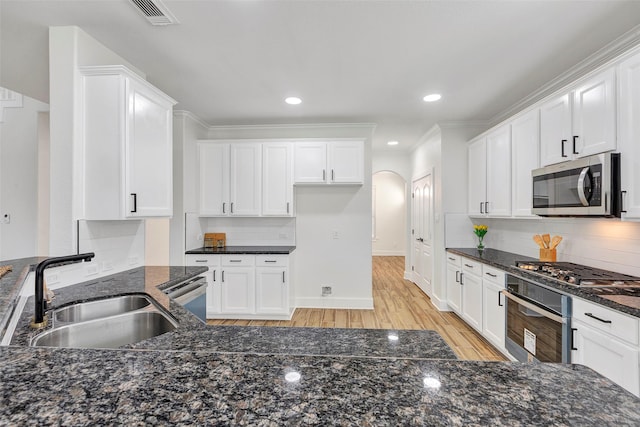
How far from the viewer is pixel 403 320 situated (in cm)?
392

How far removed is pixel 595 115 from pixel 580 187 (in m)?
0.51

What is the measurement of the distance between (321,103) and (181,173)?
2.03 metres

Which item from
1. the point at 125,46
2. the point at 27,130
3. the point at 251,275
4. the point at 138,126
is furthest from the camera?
the point at 251,275

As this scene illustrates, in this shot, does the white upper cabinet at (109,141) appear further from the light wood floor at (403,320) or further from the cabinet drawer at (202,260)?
the light wood floor at (403,320)

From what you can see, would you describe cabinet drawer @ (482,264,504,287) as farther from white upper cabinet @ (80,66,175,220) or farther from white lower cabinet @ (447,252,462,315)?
white upper cabinet @ (80,66,175,220)

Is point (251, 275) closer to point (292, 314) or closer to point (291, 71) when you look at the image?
point (292, 314)

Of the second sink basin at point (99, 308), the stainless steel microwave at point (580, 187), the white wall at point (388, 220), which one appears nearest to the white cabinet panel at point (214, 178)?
the second sink basin at point (99, 308)

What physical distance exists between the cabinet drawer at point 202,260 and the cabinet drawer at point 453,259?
3.10 metres

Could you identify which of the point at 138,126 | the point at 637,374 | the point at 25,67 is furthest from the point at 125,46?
the point at 637,374

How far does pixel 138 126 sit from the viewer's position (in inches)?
87.7

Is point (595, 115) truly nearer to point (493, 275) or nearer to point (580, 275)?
point (580, 275)

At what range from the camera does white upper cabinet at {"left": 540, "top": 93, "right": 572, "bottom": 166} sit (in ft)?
7.84

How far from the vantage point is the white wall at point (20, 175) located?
11.3 ft

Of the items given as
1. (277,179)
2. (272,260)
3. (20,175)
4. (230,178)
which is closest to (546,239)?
(272,260)
